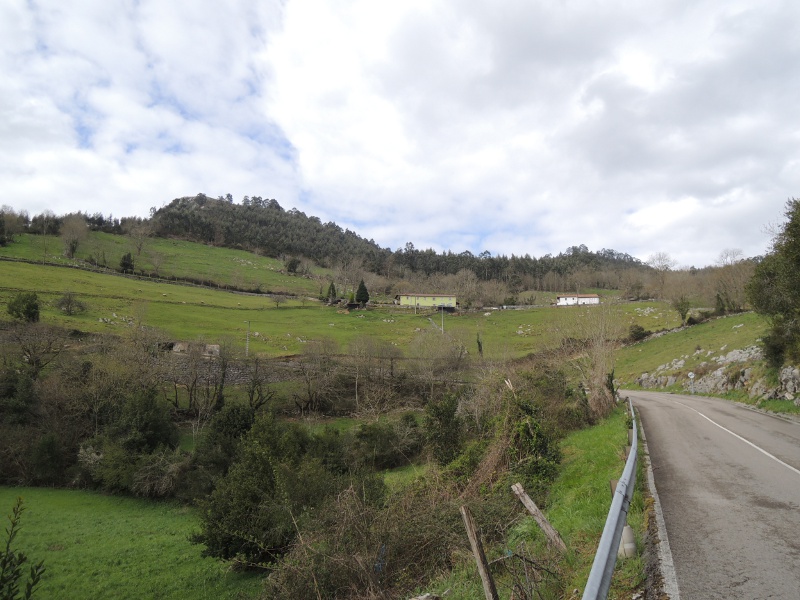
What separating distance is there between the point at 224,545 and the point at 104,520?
42.4 ft

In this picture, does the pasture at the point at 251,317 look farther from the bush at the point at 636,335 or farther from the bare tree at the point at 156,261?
the bare tree at the point at 156,261

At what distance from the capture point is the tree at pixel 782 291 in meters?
17.2

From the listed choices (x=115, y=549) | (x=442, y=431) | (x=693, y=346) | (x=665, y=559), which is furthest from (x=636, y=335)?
(x=665, y=559)

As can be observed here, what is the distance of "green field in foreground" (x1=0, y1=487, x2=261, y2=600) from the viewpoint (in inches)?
Result: 708

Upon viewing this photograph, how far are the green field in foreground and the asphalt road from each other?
45.0ft

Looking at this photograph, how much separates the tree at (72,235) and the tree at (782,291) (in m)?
112

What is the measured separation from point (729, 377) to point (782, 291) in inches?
453

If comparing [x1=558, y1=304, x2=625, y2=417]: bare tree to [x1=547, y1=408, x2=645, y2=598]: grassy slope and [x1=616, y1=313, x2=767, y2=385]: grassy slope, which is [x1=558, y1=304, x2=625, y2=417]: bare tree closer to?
[x1=547, y1=408, x2=645, y2=598]: grassy slope

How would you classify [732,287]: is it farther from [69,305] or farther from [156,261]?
[156,261]

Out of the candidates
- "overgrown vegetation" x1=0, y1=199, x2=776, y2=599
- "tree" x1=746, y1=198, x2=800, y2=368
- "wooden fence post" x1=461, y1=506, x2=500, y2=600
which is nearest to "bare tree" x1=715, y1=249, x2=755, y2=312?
"overgrown vegetation" x1=0, y1=199, x2=776, y2=599

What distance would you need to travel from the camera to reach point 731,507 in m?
7.30

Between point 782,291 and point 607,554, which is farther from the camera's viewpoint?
point 782,291

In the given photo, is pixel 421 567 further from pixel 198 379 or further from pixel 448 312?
pixel 448 312

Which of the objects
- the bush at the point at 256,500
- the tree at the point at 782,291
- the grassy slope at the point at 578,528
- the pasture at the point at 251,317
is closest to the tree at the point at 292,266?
the pasture at the point at 251,317
